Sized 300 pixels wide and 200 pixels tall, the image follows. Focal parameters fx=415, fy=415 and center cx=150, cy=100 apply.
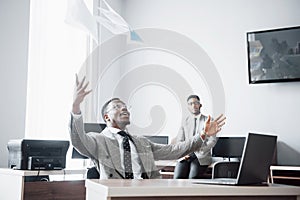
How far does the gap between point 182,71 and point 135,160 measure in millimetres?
3150

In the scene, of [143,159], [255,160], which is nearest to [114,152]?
[143,159]

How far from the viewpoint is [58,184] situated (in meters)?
3.45

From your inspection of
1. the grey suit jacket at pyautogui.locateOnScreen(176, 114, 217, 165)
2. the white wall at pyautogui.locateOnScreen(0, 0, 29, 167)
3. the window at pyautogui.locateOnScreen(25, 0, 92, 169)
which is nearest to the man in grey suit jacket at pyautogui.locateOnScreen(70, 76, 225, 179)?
the grey suit jacket at pyautogui.locateOnScreen(176, 114, 217, 165)

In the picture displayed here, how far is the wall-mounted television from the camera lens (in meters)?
4.57

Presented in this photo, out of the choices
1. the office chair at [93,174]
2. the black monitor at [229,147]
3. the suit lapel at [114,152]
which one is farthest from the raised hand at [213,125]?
the black monitor at [229,147]

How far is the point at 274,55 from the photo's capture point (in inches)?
185

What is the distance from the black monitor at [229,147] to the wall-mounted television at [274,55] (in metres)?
0.75

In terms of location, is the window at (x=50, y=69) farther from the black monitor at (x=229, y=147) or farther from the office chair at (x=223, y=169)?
the office chair at (x=223, y=169)

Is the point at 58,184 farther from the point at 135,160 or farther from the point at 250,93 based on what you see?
the point at 250,93

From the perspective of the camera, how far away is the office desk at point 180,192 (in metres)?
1.48

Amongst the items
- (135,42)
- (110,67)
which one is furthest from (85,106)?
(135,42)

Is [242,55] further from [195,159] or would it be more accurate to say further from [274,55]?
[195,159]

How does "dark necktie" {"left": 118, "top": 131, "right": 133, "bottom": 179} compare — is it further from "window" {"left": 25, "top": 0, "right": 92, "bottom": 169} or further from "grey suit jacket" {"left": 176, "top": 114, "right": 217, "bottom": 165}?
"window" {"left": 25, "top": 0, "right": 92, "bottom": 169}

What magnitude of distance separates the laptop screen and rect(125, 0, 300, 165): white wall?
2.84 metres
